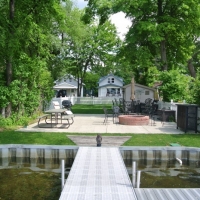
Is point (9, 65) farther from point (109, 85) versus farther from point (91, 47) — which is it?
point (109, 85)

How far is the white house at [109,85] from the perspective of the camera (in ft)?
170

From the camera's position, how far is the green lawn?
10844 mm

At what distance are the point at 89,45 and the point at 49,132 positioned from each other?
98.3 feet

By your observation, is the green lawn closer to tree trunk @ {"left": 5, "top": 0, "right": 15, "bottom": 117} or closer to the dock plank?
the dock plank

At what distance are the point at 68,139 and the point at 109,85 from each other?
133 ft

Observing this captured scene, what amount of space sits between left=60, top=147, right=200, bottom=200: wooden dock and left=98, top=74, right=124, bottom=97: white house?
4385cm

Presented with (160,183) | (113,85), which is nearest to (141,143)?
(160,183)

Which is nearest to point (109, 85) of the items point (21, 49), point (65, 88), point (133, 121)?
point (65, 88)

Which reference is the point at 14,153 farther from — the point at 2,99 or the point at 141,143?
the point at 2,99

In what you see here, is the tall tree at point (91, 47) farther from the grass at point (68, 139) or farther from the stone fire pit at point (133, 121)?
the grass at point (68, 139)

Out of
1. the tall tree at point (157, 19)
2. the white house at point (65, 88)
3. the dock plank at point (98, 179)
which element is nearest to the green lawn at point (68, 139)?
the dock plank at point (98, 179)

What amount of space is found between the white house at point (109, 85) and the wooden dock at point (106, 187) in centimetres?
4385

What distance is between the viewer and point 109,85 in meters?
51.4

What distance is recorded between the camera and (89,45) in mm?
41375
